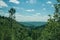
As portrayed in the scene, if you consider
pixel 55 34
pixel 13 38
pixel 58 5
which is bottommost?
pixel 13 38

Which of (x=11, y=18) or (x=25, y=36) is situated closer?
(x=25, y=36)

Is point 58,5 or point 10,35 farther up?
point 58,5

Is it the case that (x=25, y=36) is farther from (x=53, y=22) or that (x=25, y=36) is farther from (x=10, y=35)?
(x=53, y=22)

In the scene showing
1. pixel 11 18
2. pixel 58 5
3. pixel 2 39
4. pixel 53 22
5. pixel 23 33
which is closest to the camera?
pixel 58 5

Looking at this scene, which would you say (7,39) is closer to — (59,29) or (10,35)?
(10,35)

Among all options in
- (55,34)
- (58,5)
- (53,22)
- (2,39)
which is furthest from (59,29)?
(2,39)

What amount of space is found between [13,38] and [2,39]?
3.44 meters

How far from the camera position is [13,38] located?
39906mm

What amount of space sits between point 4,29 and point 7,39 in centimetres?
195

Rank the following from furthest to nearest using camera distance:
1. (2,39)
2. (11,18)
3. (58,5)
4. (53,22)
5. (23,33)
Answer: (11,18) → (23,33) → (2,39) → (53,22) → (58,5)

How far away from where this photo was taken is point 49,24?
22.2m

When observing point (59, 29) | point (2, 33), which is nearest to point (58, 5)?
point (59, 29)

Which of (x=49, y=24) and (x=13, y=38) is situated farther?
(x=13, y=38)

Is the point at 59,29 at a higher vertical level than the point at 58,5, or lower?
lower
